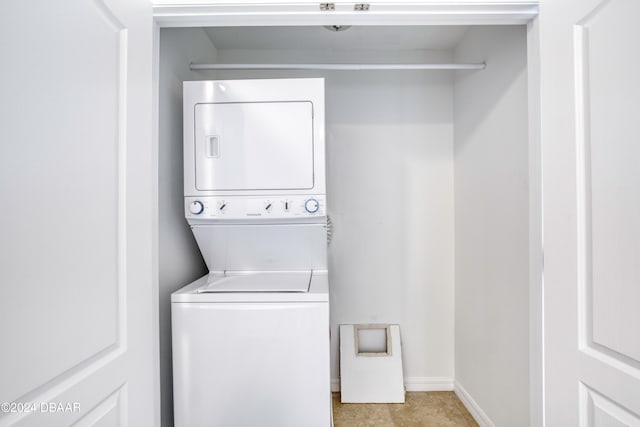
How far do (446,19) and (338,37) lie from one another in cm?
129

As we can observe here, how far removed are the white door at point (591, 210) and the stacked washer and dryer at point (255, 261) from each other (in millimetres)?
940

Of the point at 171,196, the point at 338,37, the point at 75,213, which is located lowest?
the point at 75,213

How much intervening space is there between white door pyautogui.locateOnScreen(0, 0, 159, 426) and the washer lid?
0.55 metres

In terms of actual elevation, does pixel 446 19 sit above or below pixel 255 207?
above

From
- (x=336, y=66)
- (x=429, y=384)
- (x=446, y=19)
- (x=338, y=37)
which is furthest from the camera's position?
(x=429, y=384)

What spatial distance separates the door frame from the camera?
1.33 meters

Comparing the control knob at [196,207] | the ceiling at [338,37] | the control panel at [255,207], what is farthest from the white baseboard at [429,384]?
the ceiling at [338,37]

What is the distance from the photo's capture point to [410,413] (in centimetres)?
238

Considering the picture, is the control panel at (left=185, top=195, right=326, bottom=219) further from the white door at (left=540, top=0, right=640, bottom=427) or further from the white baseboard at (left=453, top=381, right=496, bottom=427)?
the white baseboard at (left=453, top=381, right=496, bottom=427)

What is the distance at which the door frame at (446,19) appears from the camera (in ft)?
4.36

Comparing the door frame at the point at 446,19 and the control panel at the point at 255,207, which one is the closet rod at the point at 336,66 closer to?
the door frame at the point at 446,19

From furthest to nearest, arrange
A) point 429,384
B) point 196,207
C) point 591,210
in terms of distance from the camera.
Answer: point 429,384 → point 196,207 → point 591,210

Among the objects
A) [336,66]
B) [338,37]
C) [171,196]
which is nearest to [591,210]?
[336,66]

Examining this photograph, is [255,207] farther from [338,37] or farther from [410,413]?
[410,413]
